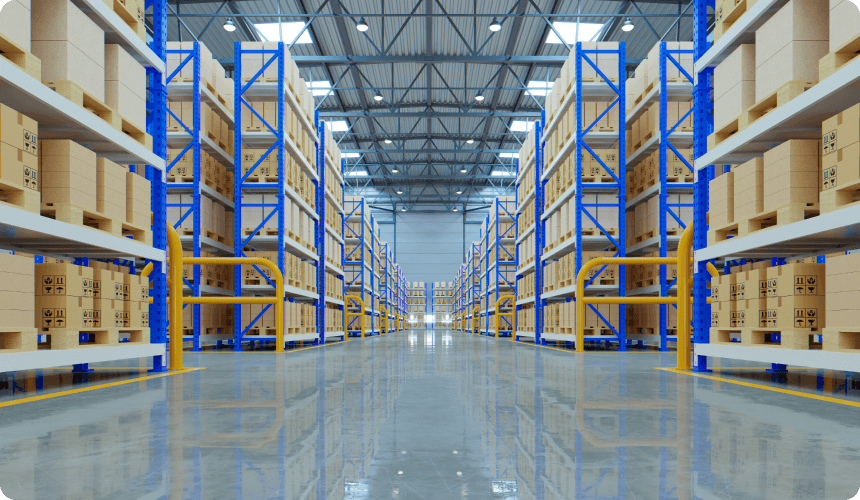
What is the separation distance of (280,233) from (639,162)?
7.20 metres

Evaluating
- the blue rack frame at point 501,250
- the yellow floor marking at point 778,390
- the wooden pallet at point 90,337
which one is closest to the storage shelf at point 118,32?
the wooden pallet at point 90,337

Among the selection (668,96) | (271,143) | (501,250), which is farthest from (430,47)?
(668,96)

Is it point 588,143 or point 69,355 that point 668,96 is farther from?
point 69,355

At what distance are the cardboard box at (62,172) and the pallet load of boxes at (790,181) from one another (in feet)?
17.6

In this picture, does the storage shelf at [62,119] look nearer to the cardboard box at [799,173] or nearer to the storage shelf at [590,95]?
the cardboard box at [799,173]

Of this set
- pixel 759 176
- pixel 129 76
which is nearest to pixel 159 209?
pixel 129 76

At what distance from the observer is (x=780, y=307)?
416 cm

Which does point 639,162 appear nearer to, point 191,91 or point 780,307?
point 780,307

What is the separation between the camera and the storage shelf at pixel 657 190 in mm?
9374

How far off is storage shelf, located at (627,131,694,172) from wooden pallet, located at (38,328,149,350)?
863cm

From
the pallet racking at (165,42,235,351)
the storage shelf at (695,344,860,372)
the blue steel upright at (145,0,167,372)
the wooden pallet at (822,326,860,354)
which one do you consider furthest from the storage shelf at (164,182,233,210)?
the wooden pallet at (822,326,860,354)

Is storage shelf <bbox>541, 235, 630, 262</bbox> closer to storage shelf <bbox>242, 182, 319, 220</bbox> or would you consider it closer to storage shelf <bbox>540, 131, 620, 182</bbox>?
storage shelf <bbox>540, 131, 620, 182</bbox>

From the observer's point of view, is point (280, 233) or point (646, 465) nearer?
point (646, 465)

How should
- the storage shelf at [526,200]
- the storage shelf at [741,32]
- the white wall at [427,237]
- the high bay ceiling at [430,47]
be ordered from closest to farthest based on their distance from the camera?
the storage shelf at [741,32] → the storage shelf at [526,200] → the high bay ceiling at [430,47] → the white wall at [427,237]
